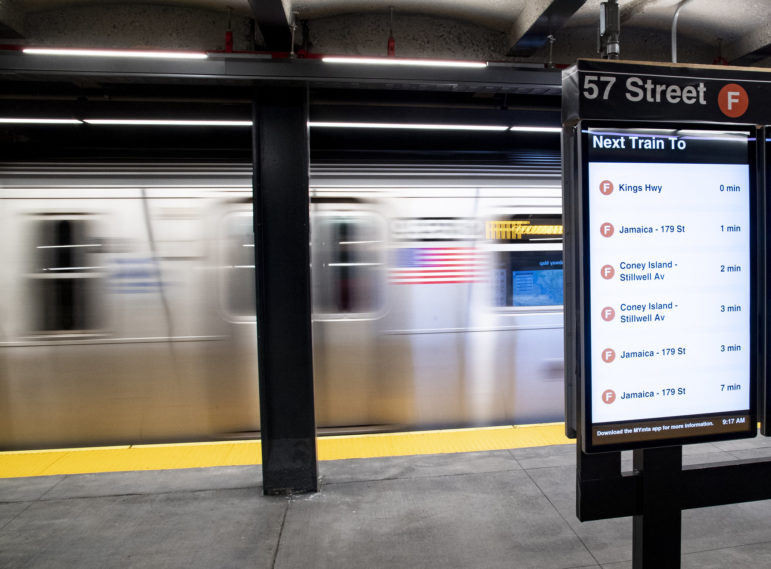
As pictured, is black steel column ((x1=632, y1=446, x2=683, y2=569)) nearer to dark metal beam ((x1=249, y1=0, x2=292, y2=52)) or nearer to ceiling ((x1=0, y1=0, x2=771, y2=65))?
ceiling ((x1=0, y1=0, x2=771, y2=65))

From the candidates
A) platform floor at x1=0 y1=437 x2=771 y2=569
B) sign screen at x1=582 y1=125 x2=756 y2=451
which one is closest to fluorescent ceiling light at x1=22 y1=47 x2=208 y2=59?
sign screen at x1=582 y1=125 x2=756 y2=451

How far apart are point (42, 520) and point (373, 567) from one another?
80.8 inches

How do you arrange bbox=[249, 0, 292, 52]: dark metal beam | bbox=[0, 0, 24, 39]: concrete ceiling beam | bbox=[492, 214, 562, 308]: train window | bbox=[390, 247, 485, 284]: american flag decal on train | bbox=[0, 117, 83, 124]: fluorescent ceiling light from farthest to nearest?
bbox=[492, 214, 562, 308]: train window
bbox=[390, 247, 485, 284]: american flag decal on train
bbox=[0, 117, 83, 124]: fluorescent ceiling light
bbox=[0, 0, 24, 39]: concrete ceiling beam
bbox=[249, 0, 292, 52]: dark metal beam

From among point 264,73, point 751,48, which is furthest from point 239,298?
point 751,48

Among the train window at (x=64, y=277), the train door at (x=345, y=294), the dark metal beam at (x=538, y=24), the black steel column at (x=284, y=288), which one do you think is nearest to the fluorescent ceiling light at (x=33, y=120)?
the train window at (x=64, y=277)

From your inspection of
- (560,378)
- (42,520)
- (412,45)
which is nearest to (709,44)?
(412,45)

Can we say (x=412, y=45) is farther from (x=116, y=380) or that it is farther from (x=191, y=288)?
(x=116, y=380)

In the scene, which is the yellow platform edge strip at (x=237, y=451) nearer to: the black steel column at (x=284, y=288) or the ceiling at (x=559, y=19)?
the black steel column at (x=284, y=288)

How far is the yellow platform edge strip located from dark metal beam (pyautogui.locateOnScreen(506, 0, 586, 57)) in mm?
3055

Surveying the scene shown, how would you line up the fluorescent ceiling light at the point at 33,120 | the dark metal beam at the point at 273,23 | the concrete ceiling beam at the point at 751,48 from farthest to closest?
the fluorescent ceiling light at the point at 33,120
the concrete ceiling beam at the point at 751,48
the dark metal beam at the point at 273,23

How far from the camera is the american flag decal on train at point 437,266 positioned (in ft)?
13.6

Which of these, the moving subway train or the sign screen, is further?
the moving subway train

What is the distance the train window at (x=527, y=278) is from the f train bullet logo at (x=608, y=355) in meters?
2.57

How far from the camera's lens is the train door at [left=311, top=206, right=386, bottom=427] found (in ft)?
13.5
